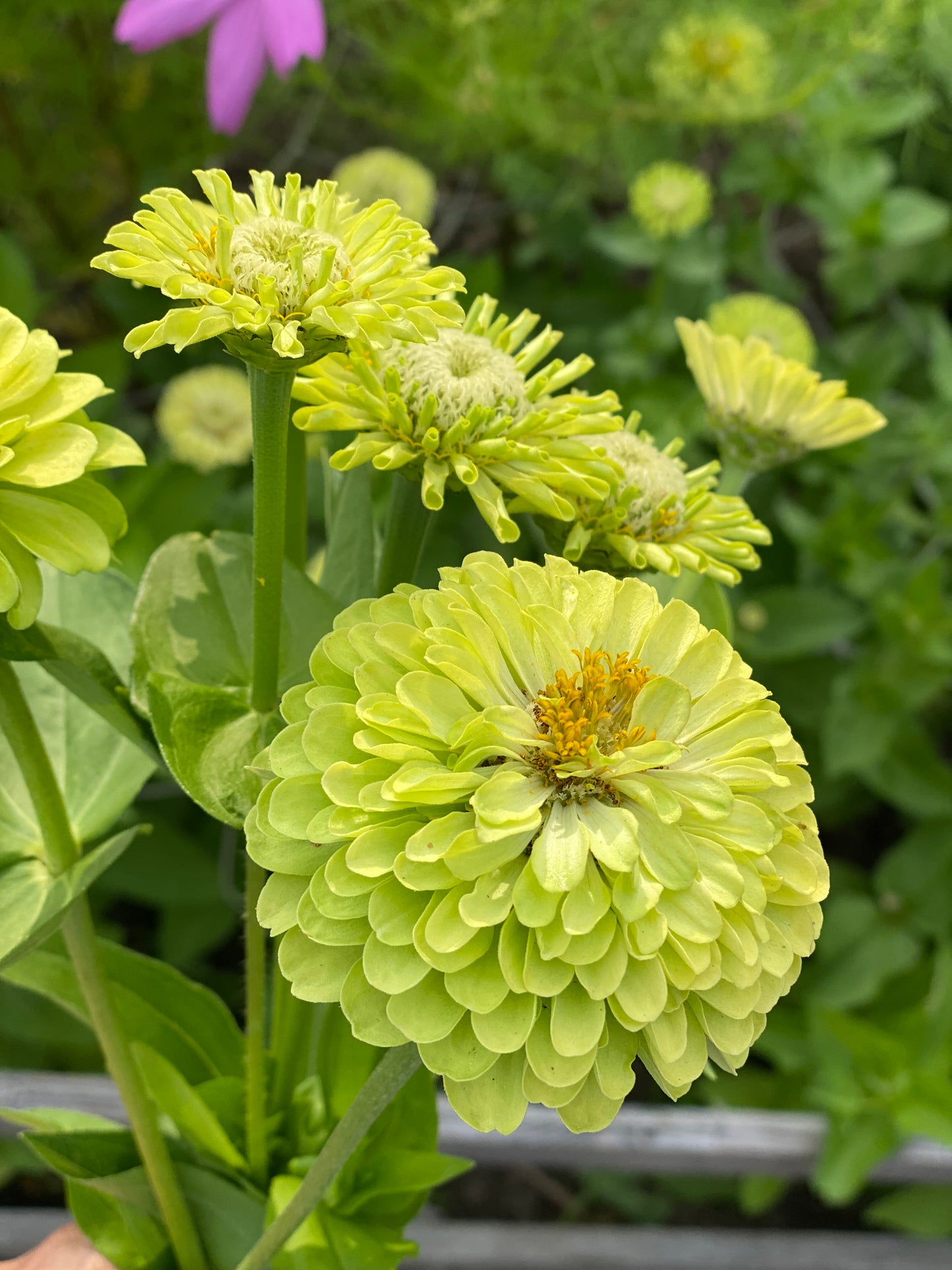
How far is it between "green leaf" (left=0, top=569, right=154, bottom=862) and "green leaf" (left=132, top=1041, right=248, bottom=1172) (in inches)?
2.6

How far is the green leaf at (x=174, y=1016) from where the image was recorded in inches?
12.5

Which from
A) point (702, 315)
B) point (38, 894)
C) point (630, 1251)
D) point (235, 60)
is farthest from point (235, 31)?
point (630, 1251)

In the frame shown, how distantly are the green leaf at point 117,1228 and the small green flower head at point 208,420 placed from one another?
1.27ft

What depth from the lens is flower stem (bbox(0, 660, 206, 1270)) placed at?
23 cm

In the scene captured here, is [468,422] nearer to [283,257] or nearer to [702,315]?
[283,257]

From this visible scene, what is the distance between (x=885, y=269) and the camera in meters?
0.82

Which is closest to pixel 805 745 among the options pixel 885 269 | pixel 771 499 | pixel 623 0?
pixel 771 499

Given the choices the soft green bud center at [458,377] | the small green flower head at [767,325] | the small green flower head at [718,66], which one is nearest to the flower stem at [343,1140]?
the soft green bud center at [458,377]

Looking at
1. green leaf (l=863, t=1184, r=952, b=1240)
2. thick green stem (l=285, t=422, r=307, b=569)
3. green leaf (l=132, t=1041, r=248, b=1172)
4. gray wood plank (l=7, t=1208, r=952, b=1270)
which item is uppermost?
thick green stem (l=285, t=422, r=307, b=569)

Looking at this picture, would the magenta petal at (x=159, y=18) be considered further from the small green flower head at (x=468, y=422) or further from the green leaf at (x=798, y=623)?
the green leaf at (x=798, y=623)

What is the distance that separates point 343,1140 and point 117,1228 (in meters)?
0.12

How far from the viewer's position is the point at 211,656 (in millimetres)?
248

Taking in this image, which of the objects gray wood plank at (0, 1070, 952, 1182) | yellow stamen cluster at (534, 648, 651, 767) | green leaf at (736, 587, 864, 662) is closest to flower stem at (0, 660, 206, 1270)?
yellow stamen cluster at (534, 648, 651, 767)

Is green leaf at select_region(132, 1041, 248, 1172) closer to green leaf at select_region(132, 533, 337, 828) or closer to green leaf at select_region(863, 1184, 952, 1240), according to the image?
green leaf at select_region(132, 533, 337, 828)
